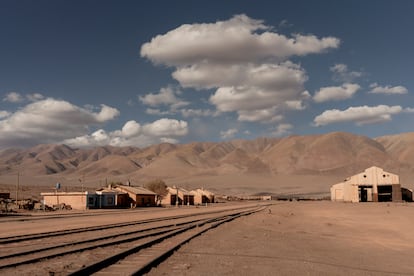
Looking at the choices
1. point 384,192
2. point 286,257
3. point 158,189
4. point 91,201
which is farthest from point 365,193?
point 286,257

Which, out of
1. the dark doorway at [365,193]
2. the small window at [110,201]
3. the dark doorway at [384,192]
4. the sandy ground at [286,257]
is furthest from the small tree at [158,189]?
the sandy ground at [286,257]

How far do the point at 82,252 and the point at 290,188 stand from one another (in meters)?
185

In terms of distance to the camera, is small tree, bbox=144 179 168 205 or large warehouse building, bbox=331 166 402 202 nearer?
large warehouse building, bbox=331 166 402 202

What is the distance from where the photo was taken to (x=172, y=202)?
9800 centimetres

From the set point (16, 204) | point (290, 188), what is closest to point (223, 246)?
point (16, 204)

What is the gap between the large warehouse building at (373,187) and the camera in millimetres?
88938

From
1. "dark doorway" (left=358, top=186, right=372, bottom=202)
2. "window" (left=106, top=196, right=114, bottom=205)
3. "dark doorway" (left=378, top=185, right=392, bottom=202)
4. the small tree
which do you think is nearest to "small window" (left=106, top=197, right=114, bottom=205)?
"window" (left=106, top=196, right=114, bottom=205)

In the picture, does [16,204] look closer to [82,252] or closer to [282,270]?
[82,252]

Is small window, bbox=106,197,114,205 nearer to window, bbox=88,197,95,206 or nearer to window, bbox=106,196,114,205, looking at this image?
window, bbox=106,196,114,205

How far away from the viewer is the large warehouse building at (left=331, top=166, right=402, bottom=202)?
3501 inches

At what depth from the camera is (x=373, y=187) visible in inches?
3573

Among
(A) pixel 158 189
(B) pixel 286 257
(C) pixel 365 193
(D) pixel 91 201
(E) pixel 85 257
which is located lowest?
(B) pixel 286 257

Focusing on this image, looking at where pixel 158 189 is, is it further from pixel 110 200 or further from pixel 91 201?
pixel 91 201

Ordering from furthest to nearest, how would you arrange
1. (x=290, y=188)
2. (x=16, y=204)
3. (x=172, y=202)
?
(x=290, y=188) → (x=172, y=202) → (x=16, y=204)
